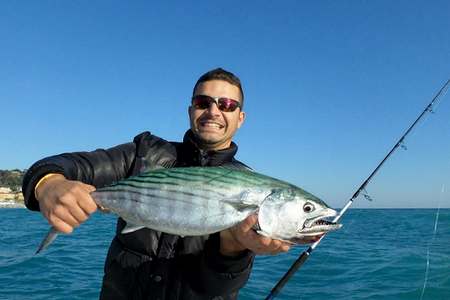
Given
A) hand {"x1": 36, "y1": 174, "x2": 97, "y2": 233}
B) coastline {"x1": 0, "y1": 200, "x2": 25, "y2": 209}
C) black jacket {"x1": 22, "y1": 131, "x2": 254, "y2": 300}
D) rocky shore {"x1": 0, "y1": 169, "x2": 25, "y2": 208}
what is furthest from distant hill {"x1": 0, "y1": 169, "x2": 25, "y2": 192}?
hand {"x1": 36, "y1": 174, "x2": 97, "y2": 233}

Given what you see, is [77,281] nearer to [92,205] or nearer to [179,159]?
[179,159]

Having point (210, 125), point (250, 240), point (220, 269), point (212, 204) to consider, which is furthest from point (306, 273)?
point (212, 204)

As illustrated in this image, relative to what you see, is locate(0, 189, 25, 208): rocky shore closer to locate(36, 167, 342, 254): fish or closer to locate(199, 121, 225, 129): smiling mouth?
locate(199, 121, 225, 129): smiling mouth

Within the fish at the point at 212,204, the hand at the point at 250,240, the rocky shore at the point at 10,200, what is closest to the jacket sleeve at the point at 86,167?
the fish at the point at 212,204

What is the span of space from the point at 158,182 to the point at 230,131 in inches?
54.3

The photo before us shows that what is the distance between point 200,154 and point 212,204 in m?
1.30

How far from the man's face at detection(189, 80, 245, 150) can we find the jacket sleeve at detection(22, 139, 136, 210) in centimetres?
58

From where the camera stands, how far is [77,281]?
11469 mm

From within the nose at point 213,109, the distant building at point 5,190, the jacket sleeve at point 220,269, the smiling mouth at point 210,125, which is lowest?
the distant building at point 5,190

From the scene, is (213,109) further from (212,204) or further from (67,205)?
(67,205)

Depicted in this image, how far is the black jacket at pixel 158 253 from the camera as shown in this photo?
3254 millimetres

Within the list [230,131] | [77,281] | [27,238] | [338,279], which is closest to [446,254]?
[338,279]

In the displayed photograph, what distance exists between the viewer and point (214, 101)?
3.71 metres

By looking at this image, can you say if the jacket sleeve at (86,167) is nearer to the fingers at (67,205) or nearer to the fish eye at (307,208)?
the fingers at (67,205)
